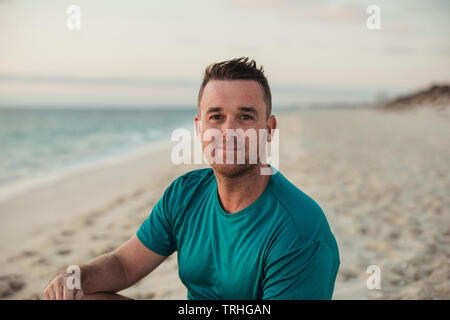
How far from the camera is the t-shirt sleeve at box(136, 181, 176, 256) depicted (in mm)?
1920

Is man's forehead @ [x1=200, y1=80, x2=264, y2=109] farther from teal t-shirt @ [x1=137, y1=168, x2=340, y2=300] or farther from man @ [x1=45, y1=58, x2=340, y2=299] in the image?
teal t-shirt @ [x1=137, y1=168, x2=340, y2=300]

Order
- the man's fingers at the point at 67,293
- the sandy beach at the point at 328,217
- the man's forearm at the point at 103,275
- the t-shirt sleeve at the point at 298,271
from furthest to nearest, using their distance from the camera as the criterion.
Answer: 1. the sandy beach at the point at 328,217
2. the man's forearm at the point at 103,275
3. the man's fingers at the point at 67,293
4. the t-shirt sleeve at the point at 298,271

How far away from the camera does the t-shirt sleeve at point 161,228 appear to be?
1920 mm

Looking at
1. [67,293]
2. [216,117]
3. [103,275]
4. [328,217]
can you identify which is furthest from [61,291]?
[328,217]

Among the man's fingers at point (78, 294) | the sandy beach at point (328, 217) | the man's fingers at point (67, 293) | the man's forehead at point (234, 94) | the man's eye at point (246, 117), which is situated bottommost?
the sandy beach at point (328, 217)

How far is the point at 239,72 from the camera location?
68.9 inches

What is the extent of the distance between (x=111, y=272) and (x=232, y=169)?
81 cm

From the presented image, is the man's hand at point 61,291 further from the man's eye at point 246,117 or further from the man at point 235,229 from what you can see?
the man's eye at point 246,117

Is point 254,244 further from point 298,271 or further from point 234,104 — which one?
point 234,104

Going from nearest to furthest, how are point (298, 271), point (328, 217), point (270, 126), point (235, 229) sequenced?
point (298, 271)
point (235, 229)
point (270, 126)
point (328, 217)

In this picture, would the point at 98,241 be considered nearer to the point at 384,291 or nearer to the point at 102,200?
the point at 102,200

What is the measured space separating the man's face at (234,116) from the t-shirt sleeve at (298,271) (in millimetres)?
418

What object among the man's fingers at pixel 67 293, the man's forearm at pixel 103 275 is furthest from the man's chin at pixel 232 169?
the man's fingers at pixel 67 293
